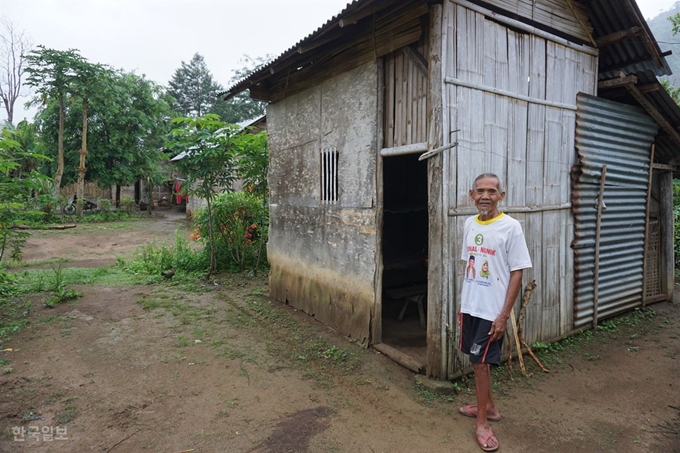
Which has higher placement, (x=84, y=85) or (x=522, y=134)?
(x=84, y=85)

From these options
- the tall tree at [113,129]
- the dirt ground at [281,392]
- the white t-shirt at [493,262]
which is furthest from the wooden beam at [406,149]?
the tall tree at [113,129]

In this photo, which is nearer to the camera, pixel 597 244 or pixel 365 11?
pixel 365 11

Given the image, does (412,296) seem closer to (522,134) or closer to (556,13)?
(522,134)

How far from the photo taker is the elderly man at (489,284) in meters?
2.83

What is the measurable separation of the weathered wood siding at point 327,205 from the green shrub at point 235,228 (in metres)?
2.22

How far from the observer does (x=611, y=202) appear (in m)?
5.46

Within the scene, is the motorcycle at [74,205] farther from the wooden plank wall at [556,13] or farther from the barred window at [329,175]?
the wooden plank wall at [556,13]

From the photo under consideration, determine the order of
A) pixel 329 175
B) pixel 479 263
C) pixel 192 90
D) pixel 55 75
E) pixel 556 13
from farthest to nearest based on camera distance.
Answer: pixel 192 90
pixel 55 75
pixel 329 175
pixel 556 13
pixel 479 263

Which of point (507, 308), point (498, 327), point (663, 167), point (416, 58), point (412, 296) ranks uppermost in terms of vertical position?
point (416, 58)

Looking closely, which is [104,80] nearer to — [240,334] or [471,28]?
[240,334]

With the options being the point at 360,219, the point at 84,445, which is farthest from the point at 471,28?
the point at 84,445

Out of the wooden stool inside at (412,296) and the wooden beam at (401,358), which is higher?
the wooden stool inside at (412,296)

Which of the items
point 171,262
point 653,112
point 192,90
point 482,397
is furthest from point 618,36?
point 192,90

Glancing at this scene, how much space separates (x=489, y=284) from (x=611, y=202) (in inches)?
153
